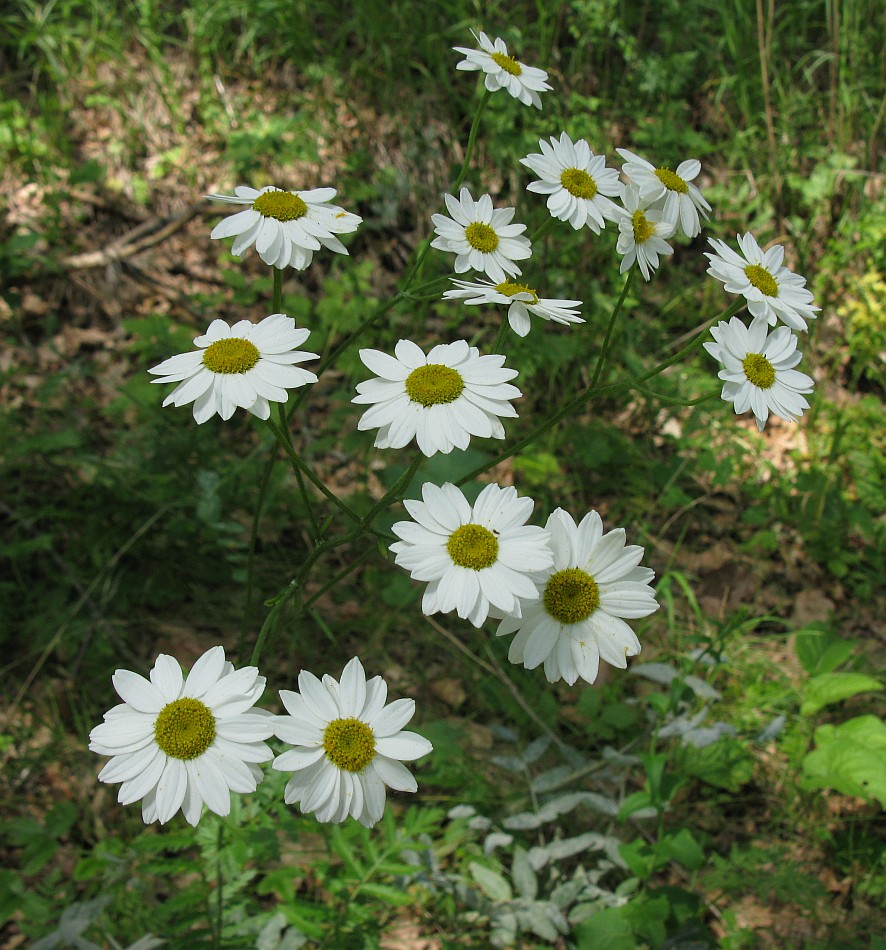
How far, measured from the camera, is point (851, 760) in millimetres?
1864

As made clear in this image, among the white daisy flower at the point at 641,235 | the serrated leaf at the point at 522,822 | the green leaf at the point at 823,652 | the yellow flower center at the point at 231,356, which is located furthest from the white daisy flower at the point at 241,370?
the green leaf at the point at 823,652

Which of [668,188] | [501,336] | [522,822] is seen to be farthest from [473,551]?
[522,822]

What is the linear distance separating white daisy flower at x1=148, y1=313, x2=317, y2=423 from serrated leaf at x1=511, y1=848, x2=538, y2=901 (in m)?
1.20

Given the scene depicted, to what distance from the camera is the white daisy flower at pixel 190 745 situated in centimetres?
100

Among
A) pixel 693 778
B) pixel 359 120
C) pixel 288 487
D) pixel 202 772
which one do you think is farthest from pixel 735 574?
pixel 359 120

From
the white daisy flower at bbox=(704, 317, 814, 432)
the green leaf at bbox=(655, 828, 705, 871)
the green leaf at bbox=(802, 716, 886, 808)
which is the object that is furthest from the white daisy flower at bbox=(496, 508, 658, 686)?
the green leaf at bbox=(802, 716, 886, 808)

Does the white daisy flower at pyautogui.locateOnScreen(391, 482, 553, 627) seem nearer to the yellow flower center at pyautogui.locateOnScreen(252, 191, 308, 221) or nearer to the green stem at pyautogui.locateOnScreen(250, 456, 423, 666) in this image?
the green stem at pyautogui.locateOnScreen(250, 456, 423, 666)

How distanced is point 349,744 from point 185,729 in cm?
21

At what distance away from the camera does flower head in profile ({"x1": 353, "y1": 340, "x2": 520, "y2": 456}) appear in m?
1.08

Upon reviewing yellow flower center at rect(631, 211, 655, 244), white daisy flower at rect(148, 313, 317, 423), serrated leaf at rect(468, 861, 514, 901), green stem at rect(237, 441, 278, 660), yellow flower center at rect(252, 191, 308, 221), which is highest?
yellow flower center at rect(631, 211, 655, 244)

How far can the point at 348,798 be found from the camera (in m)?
1.02

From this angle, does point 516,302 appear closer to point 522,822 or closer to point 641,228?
point 641,228

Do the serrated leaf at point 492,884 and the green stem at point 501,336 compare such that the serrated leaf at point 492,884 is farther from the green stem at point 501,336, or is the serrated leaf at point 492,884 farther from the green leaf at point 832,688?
the green stem at point 501,336

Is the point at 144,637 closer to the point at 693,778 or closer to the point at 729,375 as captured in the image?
the point at 693,778
